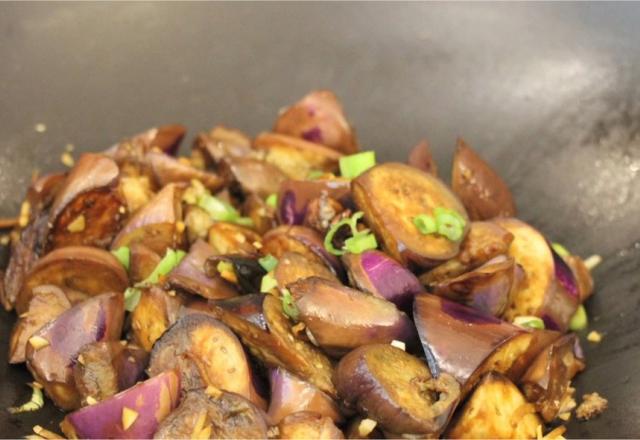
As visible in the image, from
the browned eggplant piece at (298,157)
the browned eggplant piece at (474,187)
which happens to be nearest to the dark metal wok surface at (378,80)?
the browned eggplant piece at (474,187)

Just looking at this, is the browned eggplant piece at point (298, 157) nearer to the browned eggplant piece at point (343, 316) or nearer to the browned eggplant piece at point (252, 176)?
the browned eggplant piece at point (252, 176)

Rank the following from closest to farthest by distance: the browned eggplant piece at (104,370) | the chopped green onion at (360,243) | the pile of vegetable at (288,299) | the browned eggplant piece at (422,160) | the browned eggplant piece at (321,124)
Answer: the pile of vegetable at (288,299) < the browned eggplant piece at (104,370) < the chopped green onion at (360,243) < the browned eggplant piece at (422,160) < the browned eggplant piece at (321,124)

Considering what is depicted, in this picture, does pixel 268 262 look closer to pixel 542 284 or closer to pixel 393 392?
pixel 393 392

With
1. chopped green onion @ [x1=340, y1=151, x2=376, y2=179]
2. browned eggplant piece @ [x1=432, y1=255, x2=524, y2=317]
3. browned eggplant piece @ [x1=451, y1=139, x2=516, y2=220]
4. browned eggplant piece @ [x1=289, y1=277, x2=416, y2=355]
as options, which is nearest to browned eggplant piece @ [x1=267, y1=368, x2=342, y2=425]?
browned eggplant piece @ [x1=289, y1=277, x2=416, y2=355]

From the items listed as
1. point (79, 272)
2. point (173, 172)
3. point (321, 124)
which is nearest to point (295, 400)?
point (79, 272)

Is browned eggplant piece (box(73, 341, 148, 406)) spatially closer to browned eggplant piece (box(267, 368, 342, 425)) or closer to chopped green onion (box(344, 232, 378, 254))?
browned eggplant piece (box(267, 368, 342, 425))
